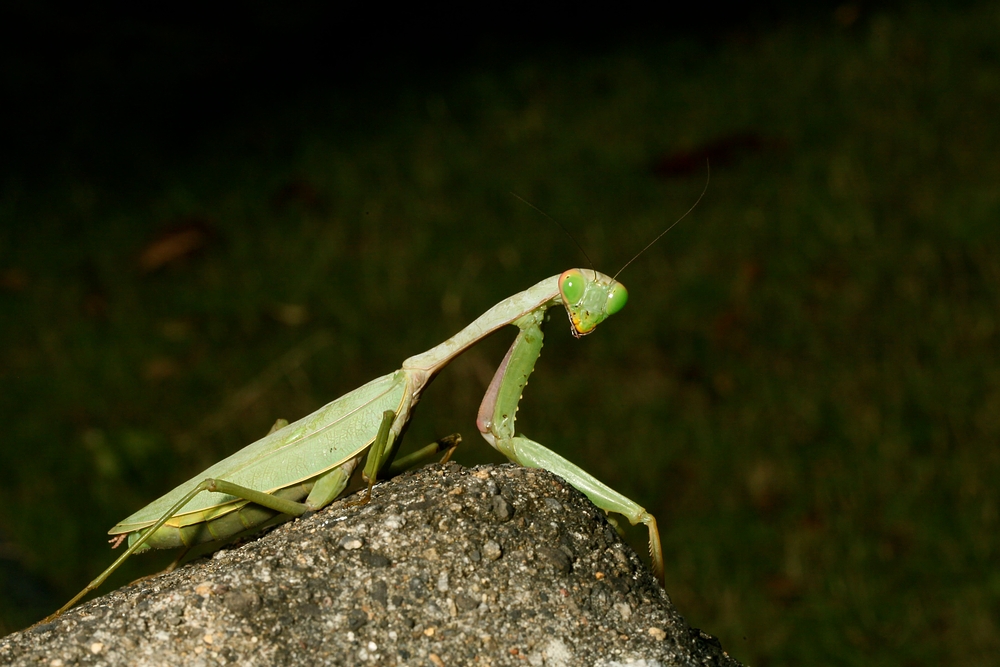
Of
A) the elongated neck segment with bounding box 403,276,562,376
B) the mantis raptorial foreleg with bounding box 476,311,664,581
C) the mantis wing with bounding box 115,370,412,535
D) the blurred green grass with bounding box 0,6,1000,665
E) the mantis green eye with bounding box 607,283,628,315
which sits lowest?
the blurred green grass with bounding box 0,6,1000,665

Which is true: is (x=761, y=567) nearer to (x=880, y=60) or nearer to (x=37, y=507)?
(x=37, y=507)

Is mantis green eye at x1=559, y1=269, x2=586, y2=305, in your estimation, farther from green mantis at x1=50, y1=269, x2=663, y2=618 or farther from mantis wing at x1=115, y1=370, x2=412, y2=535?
mantis wing at x1=115, y1=370, x2=412, y2=535

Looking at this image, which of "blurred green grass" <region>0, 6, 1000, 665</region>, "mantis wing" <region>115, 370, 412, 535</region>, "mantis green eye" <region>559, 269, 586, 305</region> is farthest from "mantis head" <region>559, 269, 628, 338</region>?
"blurred green grass" <region>0, 6, 1000, 665</region>

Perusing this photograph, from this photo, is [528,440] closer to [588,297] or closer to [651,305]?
[588,297]

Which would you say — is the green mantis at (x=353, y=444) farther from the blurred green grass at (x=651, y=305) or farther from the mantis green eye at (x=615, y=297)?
the blurred green grass at (x=651, y=305)

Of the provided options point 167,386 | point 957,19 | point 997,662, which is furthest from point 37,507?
point 957,19

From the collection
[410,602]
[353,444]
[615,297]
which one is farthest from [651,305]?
[410,602]

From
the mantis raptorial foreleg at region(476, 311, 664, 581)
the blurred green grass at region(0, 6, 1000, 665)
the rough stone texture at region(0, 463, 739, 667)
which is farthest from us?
the blurred green grass at region(0, 6, 1000, 665)
